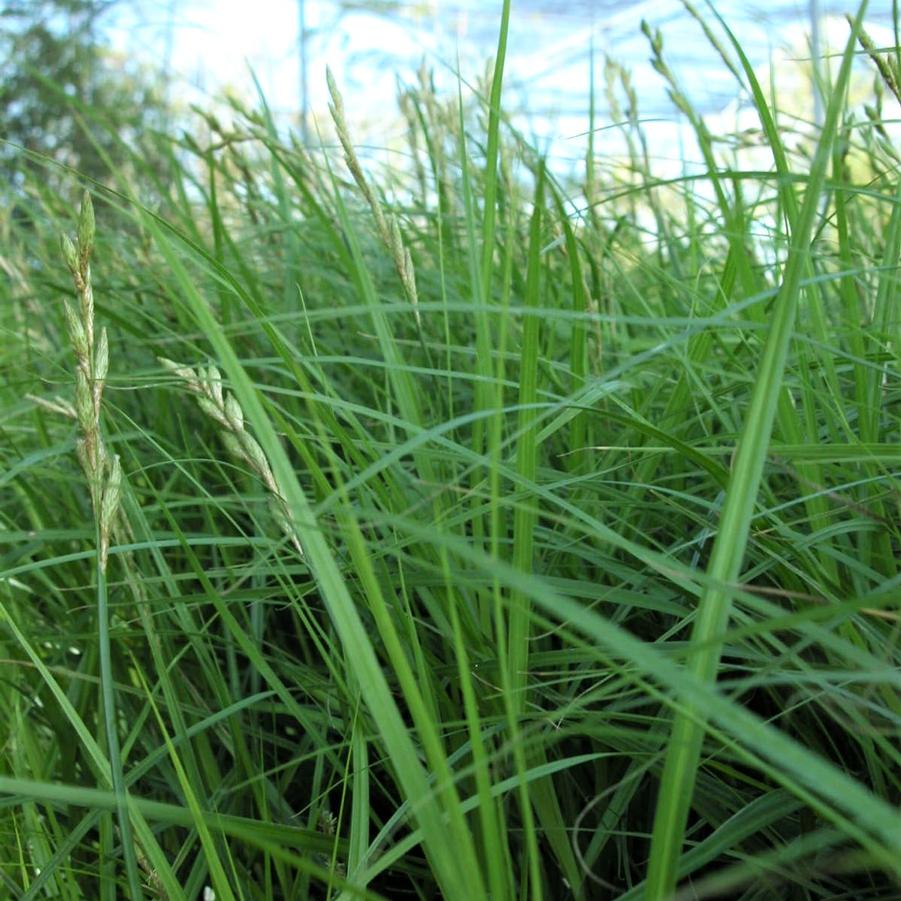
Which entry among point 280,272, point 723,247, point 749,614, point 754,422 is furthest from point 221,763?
point 723,247

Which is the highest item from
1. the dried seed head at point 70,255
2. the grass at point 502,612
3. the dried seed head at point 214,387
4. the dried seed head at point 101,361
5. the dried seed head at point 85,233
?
the dried seed head at point 85,233

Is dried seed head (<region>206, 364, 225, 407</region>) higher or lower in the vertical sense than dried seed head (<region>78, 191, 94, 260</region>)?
lower

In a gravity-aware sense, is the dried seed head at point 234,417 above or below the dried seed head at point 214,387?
below

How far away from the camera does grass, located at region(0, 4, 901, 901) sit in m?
0.38

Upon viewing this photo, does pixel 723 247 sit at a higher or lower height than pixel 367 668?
higher

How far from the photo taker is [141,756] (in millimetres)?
756

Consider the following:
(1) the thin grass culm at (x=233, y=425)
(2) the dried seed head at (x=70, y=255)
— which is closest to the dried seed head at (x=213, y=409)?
(1) the thin grass culm at (x=233, y=425)

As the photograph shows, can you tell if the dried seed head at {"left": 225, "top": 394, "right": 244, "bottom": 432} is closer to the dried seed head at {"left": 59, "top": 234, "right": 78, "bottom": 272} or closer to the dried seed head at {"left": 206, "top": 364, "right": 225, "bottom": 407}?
the dried seed head at {"left": 206, "top": 364, "right": 225, "bottom": 407}

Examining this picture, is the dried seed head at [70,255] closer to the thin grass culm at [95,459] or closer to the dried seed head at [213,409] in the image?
the thin grass culm at [95,459]

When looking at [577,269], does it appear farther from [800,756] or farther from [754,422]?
[800,756]

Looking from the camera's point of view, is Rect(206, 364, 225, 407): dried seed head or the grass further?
Rect(206, 364, 225, 407): dried seed head

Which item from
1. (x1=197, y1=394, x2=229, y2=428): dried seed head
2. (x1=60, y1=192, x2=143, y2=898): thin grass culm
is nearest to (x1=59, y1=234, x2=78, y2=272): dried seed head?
(x1=60, y1=192, x2=143, y2=898): thin grass culm

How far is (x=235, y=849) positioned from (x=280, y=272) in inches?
35.3

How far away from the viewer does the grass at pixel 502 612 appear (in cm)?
38
